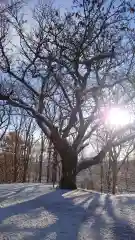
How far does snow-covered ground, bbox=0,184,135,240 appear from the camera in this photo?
4.86 metres

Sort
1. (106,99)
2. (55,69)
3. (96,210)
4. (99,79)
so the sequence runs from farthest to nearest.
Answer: (106,99)
(99,79)
(55,69)
(96,210)

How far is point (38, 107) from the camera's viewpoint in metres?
11.8

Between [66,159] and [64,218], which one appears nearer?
[64,218]

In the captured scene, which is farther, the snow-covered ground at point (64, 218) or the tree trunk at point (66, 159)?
the tree trunk at point (66, 159)

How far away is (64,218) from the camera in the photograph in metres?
6.14

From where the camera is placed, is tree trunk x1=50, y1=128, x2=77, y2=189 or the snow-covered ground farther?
tree trunk x1=50, y1=128, x2=77, y2=189

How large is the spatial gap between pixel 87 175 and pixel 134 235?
32.6 meters

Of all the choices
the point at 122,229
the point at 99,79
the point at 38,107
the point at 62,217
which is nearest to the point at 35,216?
the point at 62,217

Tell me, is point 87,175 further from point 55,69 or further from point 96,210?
point 96,210

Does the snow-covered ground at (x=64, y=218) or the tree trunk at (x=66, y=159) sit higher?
the tree trunk at (x=66, y=159)

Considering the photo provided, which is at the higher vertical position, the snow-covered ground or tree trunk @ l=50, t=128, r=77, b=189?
tree trunk @ l=50, t=128, r=77, b=189

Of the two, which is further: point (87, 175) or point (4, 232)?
point (87, 175)

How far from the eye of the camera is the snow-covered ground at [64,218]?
4.86m

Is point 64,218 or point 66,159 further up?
point 66,159
